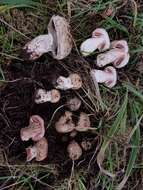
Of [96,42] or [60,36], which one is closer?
[60,36]

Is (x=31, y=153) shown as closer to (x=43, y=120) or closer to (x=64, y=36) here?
(x=43, y=120)

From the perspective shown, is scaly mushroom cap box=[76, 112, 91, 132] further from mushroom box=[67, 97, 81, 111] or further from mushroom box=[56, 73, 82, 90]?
mushroom box=[56, 73, 82, 90]

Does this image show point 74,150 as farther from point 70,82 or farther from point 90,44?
point 90,44

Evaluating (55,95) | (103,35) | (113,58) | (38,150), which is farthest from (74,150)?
(103,35)

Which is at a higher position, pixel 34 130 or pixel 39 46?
pixel 39 46

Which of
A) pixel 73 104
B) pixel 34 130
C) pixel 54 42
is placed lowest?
pixel 34 130

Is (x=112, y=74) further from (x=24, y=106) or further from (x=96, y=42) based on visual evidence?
(x=24, y=106)

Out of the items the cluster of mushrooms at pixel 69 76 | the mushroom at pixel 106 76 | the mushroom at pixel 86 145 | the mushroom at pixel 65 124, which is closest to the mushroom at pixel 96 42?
the cluster of mushrooms at pixel 69 76
